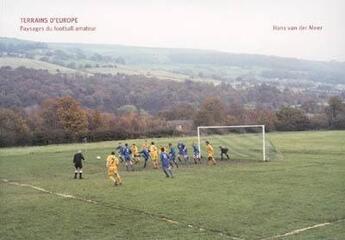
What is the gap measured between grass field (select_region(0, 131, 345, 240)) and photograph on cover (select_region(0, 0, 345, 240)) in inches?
1.8

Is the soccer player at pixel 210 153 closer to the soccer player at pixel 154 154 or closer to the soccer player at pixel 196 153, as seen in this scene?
the soccer player at pixel 196 153

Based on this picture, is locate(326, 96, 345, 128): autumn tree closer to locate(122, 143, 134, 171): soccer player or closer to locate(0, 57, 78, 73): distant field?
locate(0, 57, 78, 73): distant field

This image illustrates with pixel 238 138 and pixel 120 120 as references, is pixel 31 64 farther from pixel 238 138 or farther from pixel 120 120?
pixel 238 138

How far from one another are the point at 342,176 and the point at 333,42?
20.4 ft

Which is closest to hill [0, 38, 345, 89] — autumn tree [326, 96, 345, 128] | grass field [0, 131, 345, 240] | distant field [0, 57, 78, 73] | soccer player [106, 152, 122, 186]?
distant field [0, 57, 78, 73]

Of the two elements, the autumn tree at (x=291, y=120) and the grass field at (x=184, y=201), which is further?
the autumn tree at (x=291, y=120)

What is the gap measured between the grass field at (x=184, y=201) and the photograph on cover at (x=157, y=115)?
5 cm

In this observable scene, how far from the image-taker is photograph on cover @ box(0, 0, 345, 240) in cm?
1171

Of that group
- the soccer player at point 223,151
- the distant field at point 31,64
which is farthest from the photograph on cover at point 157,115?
the soccer player at point 223,151

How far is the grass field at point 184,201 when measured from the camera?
11.2m

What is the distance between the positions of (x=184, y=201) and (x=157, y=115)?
11.7ft

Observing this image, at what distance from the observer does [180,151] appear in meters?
24.4

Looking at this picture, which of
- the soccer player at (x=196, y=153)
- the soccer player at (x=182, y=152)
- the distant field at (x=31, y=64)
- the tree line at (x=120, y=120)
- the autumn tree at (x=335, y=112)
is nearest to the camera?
the distant field at (x=31, y=64)

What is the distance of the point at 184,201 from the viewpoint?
14.4 meters
